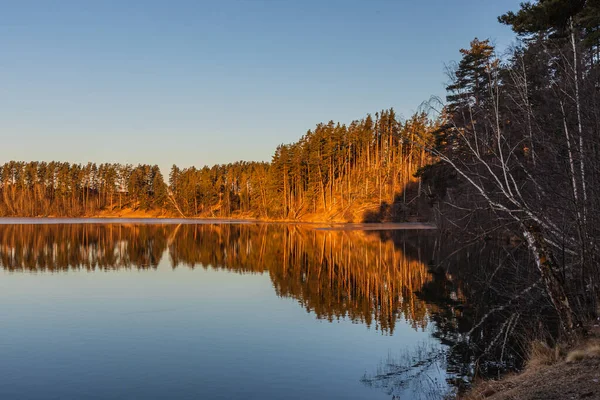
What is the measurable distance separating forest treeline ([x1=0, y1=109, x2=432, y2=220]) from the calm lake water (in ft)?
204

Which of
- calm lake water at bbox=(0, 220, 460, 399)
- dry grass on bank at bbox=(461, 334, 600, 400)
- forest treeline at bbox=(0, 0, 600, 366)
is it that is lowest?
calm lake water at bbox=(0, 220, 460, 399)

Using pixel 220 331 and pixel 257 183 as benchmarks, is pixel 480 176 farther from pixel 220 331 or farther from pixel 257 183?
pixel 257 183

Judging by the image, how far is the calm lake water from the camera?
13508 mm

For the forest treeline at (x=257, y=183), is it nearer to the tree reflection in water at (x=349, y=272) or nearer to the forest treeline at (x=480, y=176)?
the forest treeline at (x=480, y=176)

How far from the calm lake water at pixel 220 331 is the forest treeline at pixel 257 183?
204ft

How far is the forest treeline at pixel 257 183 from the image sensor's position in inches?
4166

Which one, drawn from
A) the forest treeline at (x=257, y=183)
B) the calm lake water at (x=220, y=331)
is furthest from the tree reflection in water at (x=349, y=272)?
the forest treeline at (x=257, y=183)

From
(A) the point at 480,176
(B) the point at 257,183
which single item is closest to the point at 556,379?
(A) the point at 480,176

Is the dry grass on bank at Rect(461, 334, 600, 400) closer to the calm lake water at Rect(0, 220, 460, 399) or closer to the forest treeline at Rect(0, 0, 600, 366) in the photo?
the forest treeline at Rect(0, 0, 600, 366)

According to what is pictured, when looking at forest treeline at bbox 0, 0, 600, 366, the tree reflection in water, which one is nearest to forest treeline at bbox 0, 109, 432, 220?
forest treeline at bbox 0, 0, 600, 366

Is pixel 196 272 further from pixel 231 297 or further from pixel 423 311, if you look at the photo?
pixel 423 311

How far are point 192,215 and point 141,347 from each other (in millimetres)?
152249

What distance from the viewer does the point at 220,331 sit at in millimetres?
19406

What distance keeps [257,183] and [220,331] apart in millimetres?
131319
